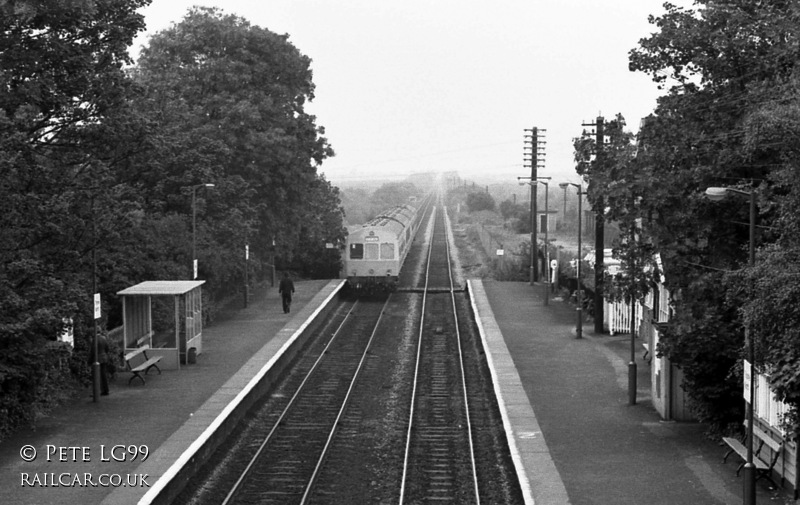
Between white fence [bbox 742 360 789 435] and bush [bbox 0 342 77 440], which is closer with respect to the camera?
white fence [bbox 742 360 789 435]

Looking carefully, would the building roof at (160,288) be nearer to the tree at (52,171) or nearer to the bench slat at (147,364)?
the tree at (52,171)

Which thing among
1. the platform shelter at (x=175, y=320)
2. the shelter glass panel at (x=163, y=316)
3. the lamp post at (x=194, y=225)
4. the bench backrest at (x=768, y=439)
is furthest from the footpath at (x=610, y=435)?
the shelter glass panel at (x=163, y=316)

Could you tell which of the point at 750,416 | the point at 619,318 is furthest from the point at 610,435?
the point at 619,318

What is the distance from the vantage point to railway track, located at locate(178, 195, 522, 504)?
1636 cm

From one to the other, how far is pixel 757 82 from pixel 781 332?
6.21 m

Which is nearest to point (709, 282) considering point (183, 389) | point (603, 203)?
point (603, 203)

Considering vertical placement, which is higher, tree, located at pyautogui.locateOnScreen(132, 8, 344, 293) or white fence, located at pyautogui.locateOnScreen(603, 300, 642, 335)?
tree, located at pyautogui.locateOnScreen(132, 8, 344, 293)

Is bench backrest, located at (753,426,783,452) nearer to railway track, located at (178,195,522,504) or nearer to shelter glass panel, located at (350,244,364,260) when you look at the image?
railway track, located at (178,195,522,504)

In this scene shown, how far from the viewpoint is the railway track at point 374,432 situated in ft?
53.7

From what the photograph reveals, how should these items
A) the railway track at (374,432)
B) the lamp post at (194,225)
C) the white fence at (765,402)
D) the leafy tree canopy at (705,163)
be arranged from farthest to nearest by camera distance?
the lamp post at (194,225)
the leafy tree canopy at (705,163)
the railway track at (374,432)
the white fence at (765,402)

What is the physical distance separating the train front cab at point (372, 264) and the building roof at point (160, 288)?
59.0 ft

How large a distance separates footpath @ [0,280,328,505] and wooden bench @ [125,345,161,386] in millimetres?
241

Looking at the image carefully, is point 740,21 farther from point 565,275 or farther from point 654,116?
point 565,275

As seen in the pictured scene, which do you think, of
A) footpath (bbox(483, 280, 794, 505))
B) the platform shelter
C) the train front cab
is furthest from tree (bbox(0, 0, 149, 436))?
the train front cab
